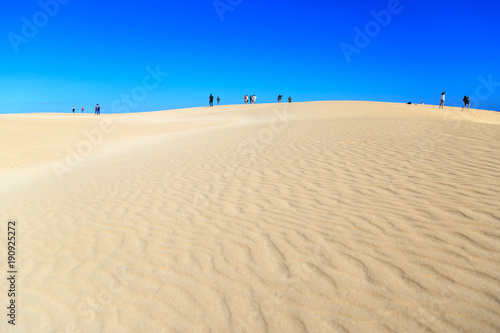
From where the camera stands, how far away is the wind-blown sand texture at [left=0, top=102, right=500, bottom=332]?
225cm

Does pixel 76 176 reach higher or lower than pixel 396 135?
lower

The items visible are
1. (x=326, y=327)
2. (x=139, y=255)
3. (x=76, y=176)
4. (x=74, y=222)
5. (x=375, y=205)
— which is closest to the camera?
(x=326, y=327)

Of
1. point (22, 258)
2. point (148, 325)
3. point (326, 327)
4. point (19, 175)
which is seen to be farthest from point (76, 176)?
point (326, 327)

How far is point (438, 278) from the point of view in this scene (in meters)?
2.38

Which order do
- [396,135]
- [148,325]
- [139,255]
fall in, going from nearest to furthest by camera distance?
[148,325], [139,255], [396,135]

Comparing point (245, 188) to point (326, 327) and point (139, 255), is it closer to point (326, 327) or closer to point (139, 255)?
point (139, 255)

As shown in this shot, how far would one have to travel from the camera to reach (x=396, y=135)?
8586 millimetres

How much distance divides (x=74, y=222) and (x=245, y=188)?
288 cm

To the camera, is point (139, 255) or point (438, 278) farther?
point (139, 255)

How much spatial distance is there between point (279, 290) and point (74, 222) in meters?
3.59

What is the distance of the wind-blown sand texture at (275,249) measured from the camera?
7.38ft

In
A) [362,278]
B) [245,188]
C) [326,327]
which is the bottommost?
[326,327]

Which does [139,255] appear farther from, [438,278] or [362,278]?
[438,278]

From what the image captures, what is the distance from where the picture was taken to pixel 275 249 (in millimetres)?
3080
